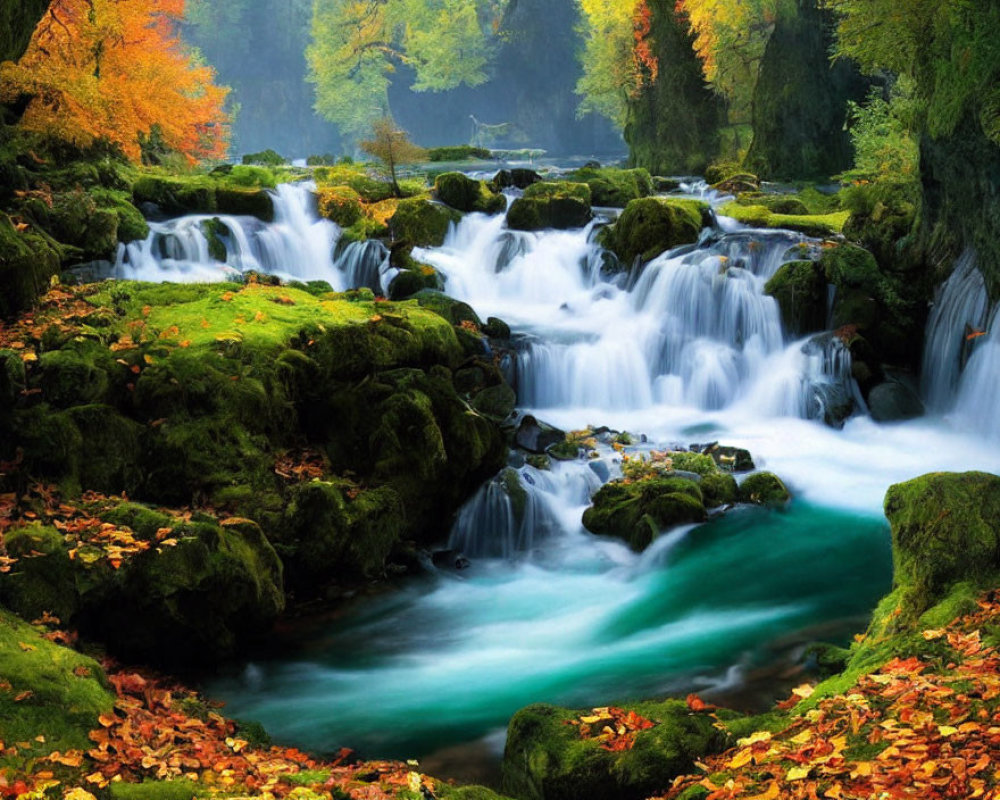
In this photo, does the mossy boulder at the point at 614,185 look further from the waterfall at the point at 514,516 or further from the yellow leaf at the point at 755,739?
the yellow leaf at the point at 755,739

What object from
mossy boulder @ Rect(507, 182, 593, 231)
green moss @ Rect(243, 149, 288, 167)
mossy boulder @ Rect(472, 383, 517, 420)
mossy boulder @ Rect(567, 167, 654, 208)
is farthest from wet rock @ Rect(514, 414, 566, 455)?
green moss @ Rect(243, 149, 288, 167)

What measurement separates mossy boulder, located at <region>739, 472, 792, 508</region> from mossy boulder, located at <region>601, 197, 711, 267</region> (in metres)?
6.57

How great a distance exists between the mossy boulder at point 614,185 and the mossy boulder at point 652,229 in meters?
2.82

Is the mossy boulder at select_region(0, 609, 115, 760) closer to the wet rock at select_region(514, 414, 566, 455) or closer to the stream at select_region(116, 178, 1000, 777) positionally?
the stream at select_region(116, 178, 1000, 777)

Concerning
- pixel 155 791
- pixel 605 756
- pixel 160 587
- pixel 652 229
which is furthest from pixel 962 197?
pixel 155 791

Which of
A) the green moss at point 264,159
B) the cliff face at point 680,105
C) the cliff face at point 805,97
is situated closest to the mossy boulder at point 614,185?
the cliff face at point 805,97

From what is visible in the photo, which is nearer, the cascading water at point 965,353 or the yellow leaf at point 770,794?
the yellow leaf at point 770,794

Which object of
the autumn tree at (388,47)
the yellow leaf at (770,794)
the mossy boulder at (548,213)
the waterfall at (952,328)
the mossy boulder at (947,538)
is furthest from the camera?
the autumn tree at (388,47)

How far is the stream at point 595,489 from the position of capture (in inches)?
277

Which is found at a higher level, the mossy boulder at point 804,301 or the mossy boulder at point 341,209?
the mossy boulder at point 341,209

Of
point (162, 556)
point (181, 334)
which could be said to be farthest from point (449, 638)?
point (181, 334)

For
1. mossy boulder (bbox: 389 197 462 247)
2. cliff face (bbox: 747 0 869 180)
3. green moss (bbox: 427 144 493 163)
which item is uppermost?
green moss (bbox: 427 144 493 163)

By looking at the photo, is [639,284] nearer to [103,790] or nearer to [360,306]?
[360,306]

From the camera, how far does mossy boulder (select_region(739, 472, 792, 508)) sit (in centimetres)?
1032
